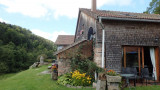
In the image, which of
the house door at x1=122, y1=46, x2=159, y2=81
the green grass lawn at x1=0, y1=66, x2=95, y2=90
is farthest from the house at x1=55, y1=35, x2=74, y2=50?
the house door at x1=122, y1=46, x2=159, y2=81

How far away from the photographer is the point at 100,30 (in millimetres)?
7168

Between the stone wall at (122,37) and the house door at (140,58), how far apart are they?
314 mm

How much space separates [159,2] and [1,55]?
108 feet

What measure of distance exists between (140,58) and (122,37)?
5.42 ft

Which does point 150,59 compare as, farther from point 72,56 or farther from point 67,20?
point 67,20

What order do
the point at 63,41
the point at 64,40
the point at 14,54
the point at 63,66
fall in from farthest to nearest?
the point at 14,54
the point at 64,40
the point at 63,41
the point at 63,66

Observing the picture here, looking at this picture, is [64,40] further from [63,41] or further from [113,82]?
[113,82]

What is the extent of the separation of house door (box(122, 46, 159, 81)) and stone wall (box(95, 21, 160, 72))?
31 cm

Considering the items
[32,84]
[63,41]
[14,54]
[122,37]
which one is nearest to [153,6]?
[63,41]

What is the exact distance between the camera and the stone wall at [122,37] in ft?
22.6

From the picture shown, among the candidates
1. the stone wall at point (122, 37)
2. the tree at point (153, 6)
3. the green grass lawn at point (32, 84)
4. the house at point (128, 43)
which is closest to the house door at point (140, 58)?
the house at point (128, 43)

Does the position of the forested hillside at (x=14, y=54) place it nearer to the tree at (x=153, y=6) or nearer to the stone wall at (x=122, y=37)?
the stone wall at (x=122, y=37)

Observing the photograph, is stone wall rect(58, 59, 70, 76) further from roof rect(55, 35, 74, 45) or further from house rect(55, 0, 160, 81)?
roof rect(55, 35, 74, 45)

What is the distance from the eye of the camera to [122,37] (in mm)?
7000
